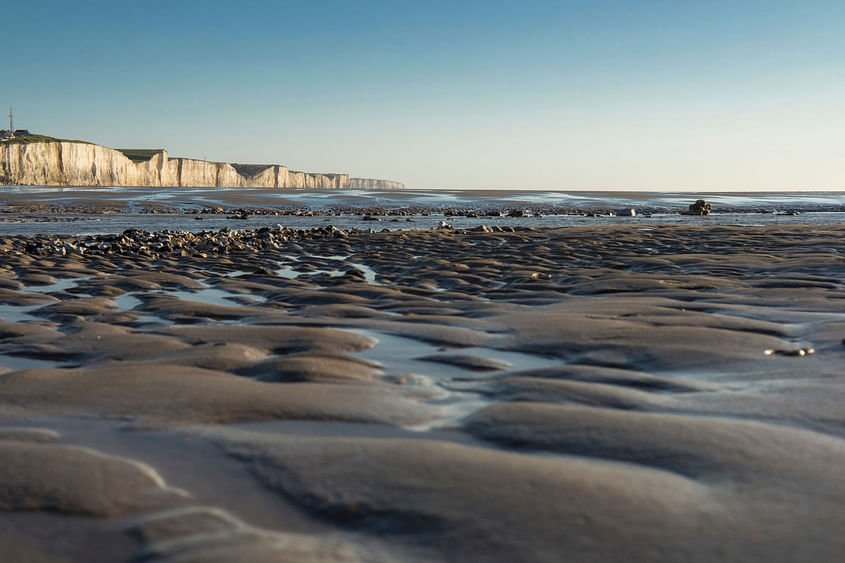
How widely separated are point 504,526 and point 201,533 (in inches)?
25.2

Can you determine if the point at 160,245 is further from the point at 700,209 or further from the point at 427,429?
the point at 700,209

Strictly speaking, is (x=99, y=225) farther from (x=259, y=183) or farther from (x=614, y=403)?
(x=259, y=183)

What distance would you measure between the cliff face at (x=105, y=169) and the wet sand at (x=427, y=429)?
9405 cm

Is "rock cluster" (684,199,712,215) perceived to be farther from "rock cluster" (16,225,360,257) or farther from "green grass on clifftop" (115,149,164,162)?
"green grass on clifftop" (115,149,164,162)

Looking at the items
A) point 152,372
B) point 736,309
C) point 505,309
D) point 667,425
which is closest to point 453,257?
point 505,309

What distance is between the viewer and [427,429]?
219 centimetres

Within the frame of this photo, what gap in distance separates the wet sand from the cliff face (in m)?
94.0

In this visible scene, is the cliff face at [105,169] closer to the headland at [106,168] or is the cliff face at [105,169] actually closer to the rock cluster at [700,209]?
the headland at [106,168]

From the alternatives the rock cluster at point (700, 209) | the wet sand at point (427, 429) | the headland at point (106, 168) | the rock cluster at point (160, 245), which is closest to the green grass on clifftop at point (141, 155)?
the headland at point (106, 168)

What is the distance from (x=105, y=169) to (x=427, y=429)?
363ft

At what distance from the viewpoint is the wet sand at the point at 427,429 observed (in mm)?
1420

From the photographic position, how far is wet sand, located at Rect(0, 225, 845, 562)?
1.42 meters

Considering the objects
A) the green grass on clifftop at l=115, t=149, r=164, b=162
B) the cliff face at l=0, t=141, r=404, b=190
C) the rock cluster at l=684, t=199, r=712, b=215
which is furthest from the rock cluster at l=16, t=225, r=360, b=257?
the green grass on clifftop at l=115, t=149, r=164, b=162

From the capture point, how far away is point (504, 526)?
1.43 m
